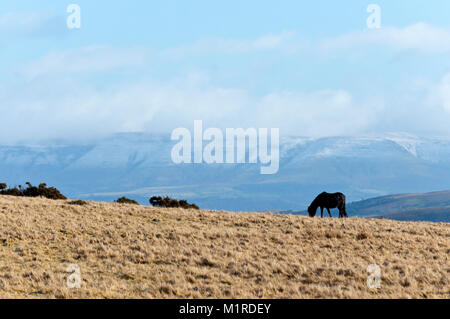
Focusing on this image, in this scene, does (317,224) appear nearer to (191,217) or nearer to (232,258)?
(191,217)

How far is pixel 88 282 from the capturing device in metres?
19.9

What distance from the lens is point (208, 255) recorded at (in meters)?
24.7

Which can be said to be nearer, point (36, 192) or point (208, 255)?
point (208, 255)

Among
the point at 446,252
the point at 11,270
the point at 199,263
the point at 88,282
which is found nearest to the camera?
the point at 88,282

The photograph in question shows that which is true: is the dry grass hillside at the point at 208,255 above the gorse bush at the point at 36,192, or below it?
below

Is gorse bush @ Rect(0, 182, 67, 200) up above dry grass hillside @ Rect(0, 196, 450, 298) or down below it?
above

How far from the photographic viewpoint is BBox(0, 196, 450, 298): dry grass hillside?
19000 mm

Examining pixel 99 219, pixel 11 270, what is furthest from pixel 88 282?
pixel 99 219

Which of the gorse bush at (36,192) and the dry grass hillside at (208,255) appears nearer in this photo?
the dry grass hillside at (208,255)

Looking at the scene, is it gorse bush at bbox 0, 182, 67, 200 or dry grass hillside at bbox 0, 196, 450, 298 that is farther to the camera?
gorse bush at bbox 0, 182, 67, 200

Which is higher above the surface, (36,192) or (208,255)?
(36,192)

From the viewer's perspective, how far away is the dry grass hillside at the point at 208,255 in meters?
19.0

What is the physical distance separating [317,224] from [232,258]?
1202 centimetres
